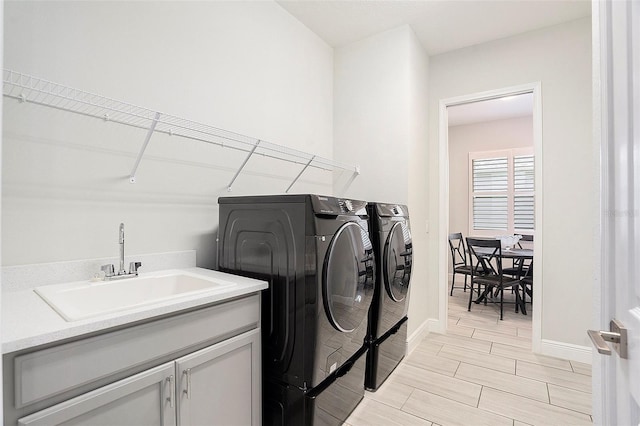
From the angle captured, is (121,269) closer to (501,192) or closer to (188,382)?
(188,382)

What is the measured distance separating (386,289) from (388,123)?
1.49 meters

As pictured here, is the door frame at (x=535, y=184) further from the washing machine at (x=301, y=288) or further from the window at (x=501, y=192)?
the window at (x=501, y=192)

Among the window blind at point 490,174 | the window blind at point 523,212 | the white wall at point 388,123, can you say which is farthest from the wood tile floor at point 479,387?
the window blind at point 490,174

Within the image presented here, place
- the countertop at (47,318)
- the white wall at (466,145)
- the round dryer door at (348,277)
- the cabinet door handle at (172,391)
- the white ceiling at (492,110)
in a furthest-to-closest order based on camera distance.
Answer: the white wall at (466,145) → the white ceiling at (492,110) → the round dryer door at (348,277) → the cabinet door handle at (172,391) → the countertop at (47,318)

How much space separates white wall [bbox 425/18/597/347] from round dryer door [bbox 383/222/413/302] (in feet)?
4.29

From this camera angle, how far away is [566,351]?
106 inches

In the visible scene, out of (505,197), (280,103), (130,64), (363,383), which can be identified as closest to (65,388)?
(130,64)

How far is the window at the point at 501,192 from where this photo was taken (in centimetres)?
521

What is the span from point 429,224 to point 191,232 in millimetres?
2365

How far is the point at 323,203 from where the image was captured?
1.53 m

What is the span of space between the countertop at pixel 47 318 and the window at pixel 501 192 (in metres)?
5.32

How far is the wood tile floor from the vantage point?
6.23 feet

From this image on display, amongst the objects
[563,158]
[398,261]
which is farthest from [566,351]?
[398,261]

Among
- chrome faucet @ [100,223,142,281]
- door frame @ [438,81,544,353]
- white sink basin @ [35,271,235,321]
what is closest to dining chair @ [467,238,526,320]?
door frame @ [438,81,544,353]
